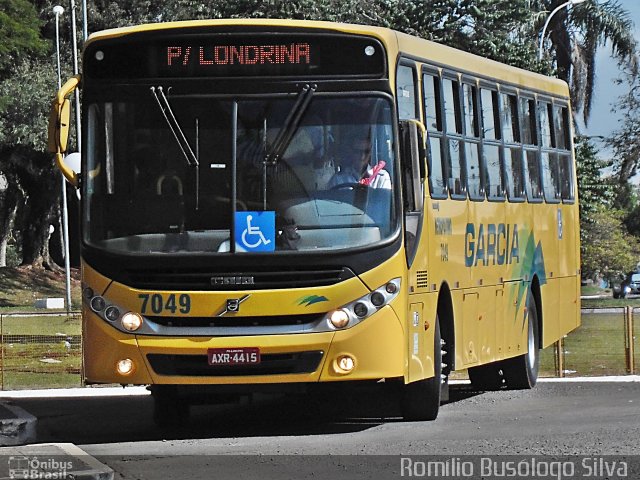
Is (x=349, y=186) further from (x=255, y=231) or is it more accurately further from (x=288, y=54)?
(x=288, y=54)

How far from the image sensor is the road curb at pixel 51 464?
11.0 meters

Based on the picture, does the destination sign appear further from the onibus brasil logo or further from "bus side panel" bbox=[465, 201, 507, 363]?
the onibus brasil logo

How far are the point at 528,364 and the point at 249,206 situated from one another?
7.13 m

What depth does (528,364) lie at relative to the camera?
19.9 meters

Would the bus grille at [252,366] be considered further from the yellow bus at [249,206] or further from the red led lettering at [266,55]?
the red led lettering at [266,55]

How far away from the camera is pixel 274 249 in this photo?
13.6m

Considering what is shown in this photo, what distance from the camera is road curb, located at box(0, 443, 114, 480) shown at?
11.0 metres

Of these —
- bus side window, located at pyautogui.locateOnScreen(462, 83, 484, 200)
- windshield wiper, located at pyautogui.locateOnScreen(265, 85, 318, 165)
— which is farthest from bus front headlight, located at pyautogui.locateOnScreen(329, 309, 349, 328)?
bus side window, located at pyautogui.locateOnScreen(462, 83, 484, 200)

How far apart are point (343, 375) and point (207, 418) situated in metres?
3.49

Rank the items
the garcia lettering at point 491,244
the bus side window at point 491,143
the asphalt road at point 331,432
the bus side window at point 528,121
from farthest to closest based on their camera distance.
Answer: the bus side window at point 528,121 → the bus side window at point 491,143 → the garcia lettering at point 491,244 → the asphalt road at point 331,432

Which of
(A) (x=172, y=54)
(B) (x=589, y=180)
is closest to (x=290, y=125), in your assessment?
(A) (x=172, y=54)

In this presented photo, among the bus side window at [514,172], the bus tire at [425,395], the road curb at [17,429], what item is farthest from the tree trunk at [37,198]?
the road curb at [17,429]

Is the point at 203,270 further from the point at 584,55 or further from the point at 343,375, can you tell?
the point at 584,55

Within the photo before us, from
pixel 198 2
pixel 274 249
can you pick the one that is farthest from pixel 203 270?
pixel 198 2
